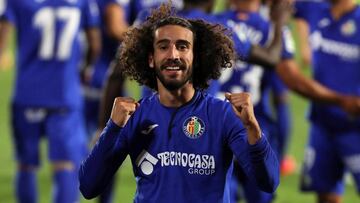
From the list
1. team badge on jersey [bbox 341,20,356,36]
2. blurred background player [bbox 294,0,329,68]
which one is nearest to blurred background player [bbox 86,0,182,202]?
blurred background player [bbox 294,0,329,68]

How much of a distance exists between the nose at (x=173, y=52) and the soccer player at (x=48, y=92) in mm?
3153

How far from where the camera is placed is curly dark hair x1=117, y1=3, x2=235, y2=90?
452 cm

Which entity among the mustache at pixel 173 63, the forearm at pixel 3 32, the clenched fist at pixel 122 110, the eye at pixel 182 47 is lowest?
the clenched fist at pixel 122 110

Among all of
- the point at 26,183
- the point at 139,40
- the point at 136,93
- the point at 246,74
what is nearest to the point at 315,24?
the point at 246,74

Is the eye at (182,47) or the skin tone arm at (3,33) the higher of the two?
the skin tone arm at (3,33)

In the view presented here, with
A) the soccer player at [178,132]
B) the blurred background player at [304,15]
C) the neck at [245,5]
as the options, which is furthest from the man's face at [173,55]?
the blurred background player at [304,15]

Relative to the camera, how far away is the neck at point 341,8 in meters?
7.26

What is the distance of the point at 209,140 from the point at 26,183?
3.45 metres

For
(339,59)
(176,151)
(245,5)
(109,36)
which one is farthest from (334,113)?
(176,151)

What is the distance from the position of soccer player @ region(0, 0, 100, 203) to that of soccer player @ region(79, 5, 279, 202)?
2.90 m

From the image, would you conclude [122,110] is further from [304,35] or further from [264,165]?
[304,35]

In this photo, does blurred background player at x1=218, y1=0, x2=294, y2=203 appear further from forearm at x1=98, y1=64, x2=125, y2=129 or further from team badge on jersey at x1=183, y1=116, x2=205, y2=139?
team badge on jersey at x1=183, y1=116, x2=205, y2=139

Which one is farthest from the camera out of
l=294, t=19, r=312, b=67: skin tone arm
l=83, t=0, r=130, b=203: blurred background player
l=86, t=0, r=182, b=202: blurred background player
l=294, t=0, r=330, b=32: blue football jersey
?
l=294, t=19, r=312, b=67: skin tone arm

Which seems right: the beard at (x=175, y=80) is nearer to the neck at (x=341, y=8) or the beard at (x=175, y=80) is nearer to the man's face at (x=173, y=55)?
the man's face at (x=173, y=55)
